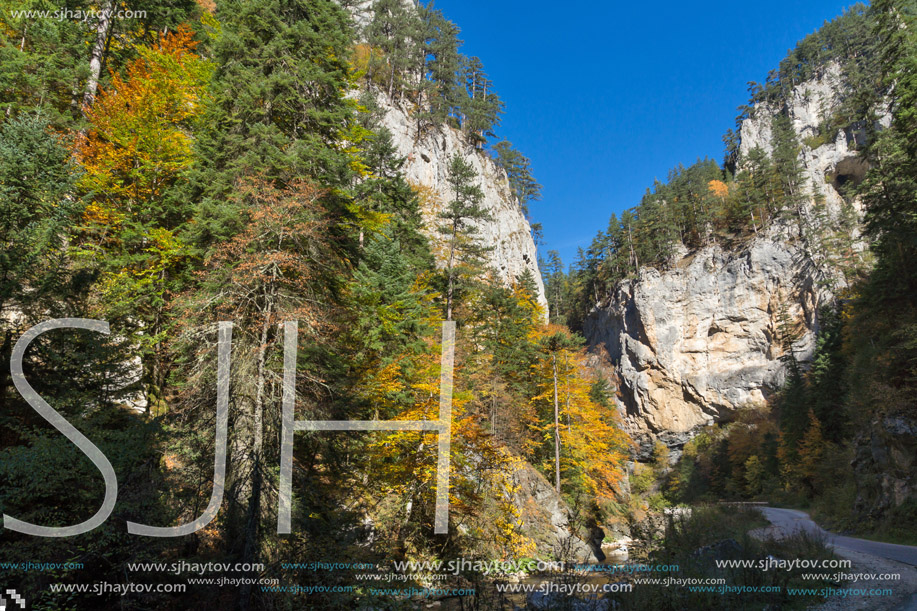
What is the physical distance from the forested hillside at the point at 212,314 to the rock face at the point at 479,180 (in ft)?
71.4

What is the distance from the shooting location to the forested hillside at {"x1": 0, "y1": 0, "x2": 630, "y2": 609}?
257 inches

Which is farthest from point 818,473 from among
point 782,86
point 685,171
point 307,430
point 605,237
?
point 782,86

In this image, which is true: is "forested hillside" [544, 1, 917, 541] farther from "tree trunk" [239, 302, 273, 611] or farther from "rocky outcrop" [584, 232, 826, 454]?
"tree trunk" [239, 302, 273, 611]

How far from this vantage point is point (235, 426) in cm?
782

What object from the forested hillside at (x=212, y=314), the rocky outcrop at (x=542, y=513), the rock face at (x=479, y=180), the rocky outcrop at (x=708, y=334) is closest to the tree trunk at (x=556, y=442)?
the rocky outcrop at (x=542, y=513)

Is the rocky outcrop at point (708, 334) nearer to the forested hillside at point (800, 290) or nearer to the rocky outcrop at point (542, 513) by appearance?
the forested hillside at point (800, 290)

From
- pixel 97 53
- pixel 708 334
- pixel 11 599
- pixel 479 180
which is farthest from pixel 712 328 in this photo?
pixel 11 599

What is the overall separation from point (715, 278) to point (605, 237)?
55.6ft

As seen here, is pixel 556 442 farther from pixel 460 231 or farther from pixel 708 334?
pixel 708 334

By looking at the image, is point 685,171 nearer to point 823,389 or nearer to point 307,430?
point 823,389

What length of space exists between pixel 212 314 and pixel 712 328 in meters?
58.3

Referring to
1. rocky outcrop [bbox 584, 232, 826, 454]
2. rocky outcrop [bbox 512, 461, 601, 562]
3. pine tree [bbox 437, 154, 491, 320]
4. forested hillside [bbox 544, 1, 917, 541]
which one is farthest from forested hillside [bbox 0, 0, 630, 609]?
rocky outcrop [bbox 584, 232, 826, 454]

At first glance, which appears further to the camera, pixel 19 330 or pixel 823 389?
pixel 823 389

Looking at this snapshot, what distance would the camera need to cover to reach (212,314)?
8289 mm
